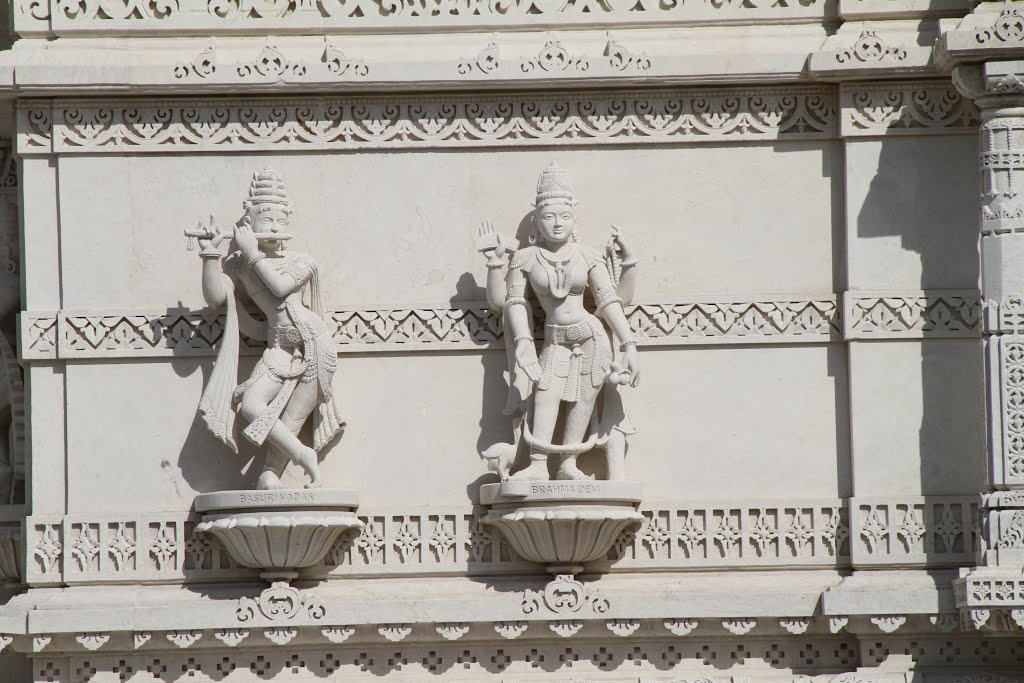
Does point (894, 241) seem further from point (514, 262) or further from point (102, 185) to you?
point (102, 185)

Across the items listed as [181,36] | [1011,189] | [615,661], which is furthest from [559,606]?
[181,36]

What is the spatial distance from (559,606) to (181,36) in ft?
11.7

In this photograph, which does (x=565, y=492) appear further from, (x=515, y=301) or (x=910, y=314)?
(x=910, y=314)

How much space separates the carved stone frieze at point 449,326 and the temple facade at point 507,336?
20mm

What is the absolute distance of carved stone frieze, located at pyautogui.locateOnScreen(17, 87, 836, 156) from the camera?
835 cm

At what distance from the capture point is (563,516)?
311 inches

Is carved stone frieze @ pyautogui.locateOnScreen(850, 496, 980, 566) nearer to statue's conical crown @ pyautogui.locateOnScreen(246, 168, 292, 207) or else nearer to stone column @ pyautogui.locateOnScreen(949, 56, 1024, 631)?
stone column @ pyautogui.locateOnScreen(949, 56, 1024, 631)

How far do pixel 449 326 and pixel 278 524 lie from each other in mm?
1348

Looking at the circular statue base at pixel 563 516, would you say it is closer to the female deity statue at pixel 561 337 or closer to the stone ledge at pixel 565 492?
the stone ledge at pixel 565 492

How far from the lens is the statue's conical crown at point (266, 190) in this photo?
320 inches

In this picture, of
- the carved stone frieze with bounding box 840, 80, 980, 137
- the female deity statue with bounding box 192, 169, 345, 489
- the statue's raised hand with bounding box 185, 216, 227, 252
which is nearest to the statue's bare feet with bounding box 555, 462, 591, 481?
the female deity statue with bounding box 192, 169, 345, 489

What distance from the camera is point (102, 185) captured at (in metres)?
8.31

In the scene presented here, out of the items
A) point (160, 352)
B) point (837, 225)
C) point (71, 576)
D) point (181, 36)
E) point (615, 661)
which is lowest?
point (615, 661)

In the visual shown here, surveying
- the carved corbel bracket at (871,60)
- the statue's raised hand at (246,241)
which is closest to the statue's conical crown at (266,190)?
the statue's raised hand at (246,241)
